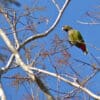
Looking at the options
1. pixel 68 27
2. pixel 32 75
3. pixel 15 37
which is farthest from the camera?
pixel 68 27

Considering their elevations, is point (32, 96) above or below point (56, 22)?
below

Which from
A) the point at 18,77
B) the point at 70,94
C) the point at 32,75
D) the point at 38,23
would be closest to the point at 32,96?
the point at 18,77

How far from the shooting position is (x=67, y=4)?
3.43m

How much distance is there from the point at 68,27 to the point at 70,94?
1.73 metres

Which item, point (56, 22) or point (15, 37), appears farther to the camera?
point (15, 37)

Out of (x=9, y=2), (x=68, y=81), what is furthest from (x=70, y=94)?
(x=9, y=2)

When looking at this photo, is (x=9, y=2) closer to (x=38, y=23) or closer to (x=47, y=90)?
(x=38, y=23)

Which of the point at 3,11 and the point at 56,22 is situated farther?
the point at 3,11

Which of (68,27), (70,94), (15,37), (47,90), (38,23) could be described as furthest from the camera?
(68,27)

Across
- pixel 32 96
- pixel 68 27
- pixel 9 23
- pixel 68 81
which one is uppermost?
pixel 9 23

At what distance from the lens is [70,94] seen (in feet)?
9.34

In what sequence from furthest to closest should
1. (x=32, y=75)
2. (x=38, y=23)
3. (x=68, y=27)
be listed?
(x=68, y=27)
(x=38, y=23)
(x=32, y=75)

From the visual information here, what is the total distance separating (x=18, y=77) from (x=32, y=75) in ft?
6.26

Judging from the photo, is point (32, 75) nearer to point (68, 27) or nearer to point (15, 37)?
point (15, 37)
